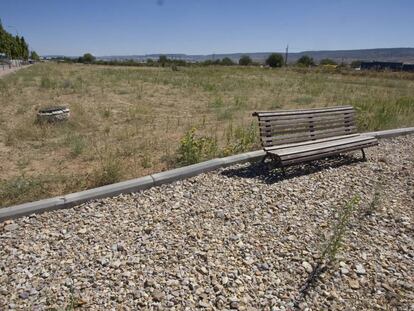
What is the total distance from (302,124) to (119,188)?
10.4 feet

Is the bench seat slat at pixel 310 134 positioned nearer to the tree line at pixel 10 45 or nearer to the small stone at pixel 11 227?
the small stone at pixel 11 227

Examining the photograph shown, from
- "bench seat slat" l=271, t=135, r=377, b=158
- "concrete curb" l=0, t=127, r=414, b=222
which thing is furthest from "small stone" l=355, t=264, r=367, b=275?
"concrete curb" l=0, t=127, r=414, b=222

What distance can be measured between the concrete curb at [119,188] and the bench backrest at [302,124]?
1.65 ft

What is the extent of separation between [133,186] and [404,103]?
11.8 metres

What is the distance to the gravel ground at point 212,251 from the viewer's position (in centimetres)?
234

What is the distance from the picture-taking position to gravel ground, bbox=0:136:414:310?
2340mm

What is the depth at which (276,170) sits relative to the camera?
480 cm

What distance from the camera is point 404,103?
1169 cm

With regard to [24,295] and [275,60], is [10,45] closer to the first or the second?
[275,60]

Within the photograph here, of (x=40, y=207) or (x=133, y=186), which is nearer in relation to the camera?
(x=40, y=207)

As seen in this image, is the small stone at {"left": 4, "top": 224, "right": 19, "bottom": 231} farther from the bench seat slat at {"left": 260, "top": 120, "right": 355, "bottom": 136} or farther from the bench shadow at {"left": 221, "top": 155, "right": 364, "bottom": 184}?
the bench seat slat at {"left": 260, "top": 120, "right": 355, "bottom": 136}

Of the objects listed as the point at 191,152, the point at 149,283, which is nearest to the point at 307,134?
the point at 191,152

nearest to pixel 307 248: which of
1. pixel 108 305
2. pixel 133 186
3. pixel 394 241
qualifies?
pixel 394 241

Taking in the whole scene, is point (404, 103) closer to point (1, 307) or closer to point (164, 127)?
point (164, 127)
